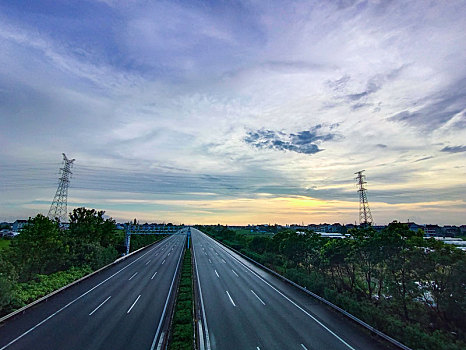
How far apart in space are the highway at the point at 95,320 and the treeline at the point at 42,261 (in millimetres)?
1651

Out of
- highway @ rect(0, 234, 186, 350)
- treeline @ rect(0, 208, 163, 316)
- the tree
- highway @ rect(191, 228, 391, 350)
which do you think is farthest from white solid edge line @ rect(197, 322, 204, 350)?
the tree

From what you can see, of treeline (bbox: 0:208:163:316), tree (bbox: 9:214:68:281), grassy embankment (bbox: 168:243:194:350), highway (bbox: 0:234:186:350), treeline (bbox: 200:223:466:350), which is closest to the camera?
grassy embankment (bbox: 168:243:194:350)

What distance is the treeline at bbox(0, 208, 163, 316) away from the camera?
75.1ft

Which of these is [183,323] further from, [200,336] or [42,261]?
[42,261]

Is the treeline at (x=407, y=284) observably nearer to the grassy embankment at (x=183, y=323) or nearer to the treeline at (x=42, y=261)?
the grassy embankment at (x=183, y=323)

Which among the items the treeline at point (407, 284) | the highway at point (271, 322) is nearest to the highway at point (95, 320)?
the highway at point (271, 322)

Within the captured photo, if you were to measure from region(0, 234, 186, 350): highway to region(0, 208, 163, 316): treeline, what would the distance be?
1.65m

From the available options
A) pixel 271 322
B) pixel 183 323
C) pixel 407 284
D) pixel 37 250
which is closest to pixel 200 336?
Answer: pixel 183 323

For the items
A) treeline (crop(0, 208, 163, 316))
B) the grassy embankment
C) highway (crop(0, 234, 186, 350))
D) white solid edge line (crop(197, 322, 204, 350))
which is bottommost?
white solid edge line (crop(197, 322, 204, 350))

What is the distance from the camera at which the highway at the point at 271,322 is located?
16.0 metres

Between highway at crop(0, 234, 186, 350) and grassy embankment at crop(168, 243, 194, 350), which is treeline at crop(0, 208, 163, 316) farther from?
grassy embankment at crop(168, 243, 194, 350)

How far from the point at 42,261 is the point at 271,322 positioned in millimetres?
30847

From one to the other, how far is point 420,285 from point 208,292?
19.6m

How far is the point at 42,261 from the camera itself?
1318 inches
